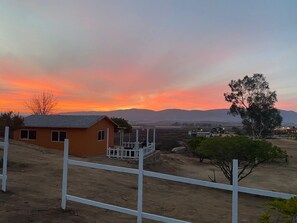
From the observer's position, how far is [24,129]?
1372 inches

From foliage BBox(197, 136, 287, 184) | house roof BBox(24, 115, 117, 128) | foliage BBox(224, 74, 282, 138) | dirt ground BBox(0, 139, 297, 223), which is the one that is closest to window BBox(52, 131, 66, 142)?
house roof BBox(24, 115, 117, 128)

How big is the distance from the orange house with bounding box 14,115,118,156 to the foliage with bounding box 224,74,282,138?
37567mm

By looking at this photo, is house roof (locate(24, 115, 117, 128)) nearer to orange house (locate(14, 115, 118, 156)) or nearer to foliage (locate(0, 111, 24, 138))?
orange house (locate(14, 115, 118, 156))

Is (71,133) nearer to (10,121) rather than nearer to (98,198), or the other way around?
(10,121)

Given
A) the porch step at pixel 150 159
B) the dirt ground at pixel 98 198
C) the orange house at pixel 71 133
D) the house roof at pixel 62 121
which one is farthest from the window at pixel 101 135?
the dirt ground at pixel 98 198

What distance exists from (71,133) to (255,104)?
43169mm

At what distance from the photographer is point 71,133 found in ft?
106

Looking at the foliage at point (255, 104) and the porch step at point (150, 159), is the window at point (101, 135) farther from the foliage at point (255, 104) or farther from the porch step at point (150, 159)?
the foliage at point (255, 104)

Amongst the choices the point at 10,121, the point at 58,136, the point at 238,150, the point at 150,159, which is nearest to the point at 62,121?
the point at 58,136

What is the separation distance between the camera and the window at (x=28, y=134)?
34.3 meters

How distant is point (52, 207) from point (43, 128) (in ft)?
85.6

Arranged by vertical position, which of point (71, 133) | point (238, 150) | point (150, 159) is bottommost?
point (150, 159)

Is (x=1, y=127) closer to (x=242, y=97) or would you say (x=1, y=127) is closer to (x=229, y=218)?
(x=229, y=218)

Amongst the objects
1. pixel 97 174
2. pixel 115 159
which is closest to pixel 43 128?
pixel 115 159
